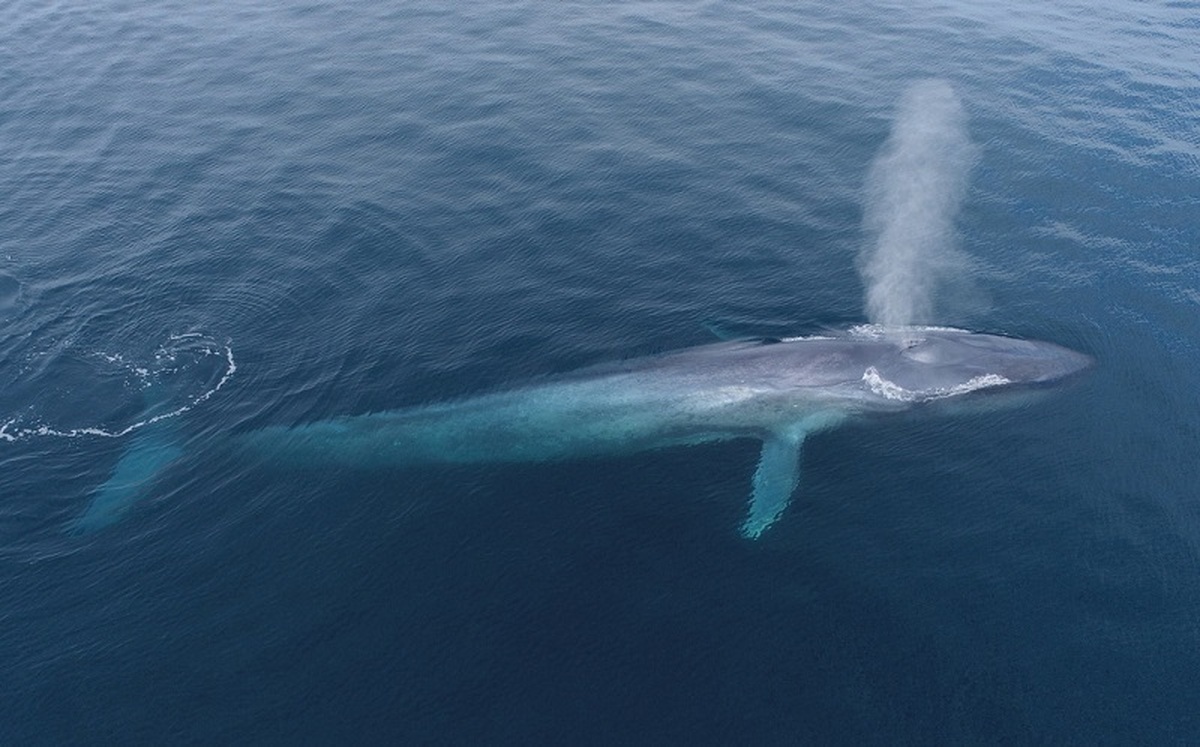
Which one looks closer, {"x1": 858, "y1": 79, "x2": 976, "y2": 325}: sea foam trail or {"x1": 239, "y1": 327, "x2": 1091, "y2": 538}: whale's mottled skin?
{"x1": 239, "y1": 327, "x2": 1091, "y2": 538}: whale's mottled skin

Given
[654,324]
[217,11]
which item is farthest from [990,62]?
[217,11]

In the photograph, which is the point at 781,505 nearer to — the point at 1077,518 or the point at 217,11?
the point at 1077,518

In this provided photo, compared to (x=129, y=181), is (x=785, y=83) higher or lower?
higher

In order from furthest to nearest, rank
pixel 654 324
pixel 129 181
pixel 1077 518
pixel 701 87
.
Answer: pixel 701 87 < pixel 129 181 < pixel 654 324 < pixel 1077 518

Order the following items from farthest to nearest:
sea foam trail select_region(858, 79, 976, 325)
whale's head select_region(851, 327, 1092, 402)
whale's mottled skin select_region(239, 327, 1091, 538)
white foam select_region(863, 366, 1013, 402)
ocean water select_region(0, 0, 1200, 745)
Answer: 1. sea foam trail select_region(858, 79, 976, 325)
2. whale's head select_region(851, 327, 1092, 402)
3. white foam select_region(863, 366, 1013, 402)
4. whale's mottled skin select_region(239, 327, 1091, 538)
5. ocean water select_region(0, 0, 1200, 745)

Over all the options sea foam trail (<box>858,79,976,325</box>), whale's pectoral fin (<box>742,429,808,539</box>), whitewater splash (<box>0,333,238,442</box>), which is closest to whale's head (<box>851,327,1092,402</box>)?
sea foam trail (<box>858,79,976,325</box>)

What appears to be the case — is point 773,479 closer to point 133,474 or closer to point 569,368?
point 569,368

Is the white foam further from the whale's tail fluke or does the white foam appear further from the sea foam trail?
the whale's tail fluke
